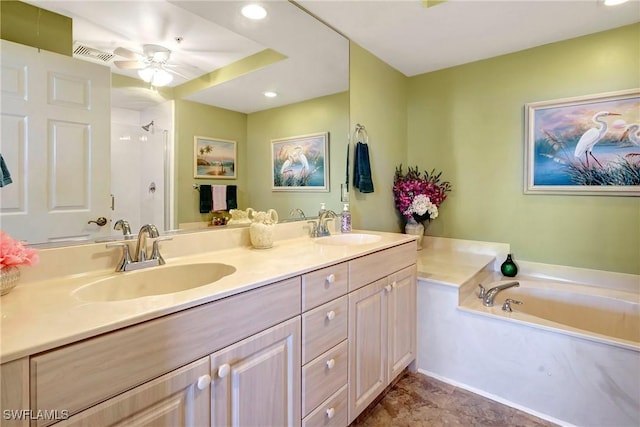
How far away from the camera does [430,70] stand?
2.85 meters

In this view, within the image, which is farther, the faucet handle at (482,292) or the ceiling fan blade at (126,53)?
the faucet handle at (482,292)

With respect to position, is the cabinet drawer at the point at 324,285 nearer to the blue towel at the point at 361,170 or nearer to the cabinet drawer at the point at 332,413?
the cabinet drawer at the point at 332,413

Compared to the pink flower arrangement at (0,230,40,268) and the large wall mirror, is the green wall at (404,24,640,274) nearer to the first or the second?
the large wall mirror

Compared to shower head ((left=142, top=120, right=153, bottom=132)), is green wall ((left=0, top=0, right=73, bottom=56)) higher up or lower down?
higher up

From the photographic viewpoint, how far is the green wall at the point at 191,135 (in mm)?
1412

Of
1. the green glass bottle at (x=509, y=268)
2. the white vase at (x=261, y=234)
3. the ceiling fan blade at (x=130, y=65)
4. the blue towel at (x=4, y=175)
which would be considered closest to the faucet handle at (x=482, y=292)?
the green glass bottle at (x=509, y=268)

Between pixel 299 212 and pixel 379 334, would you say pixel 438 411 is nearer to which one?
pixel 379 334

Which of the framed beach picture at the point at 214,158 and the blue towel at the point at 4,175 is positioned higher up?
the framed beach picture at the point at 214,158

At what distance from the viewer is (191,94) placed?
143cm

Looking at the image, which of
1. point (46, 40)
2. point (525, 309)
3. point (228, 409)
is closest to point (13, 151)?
point (46, 40)

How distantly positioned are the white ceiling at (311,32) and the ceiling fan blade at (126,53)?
0.06 feet

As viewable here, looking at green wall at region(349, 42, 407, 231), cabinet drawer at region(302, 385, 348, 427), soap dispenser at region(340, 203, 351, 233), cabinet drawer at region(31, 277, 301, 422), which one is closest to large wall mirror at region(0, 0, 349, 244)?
soap dispenser at region(340, 203, 351, 233)

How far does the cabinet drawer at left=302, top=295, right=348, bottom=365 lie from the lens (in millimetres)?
1222

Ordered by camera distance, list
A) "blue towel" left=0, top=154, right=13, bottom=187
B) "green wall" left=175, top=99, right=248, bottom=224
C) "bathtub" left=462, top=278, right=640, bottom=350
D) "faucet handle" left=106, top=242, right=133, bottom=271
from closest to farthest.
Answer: "blue towel" left=0, top=154, right=13, bottom=187, "faucet handle" left=106, top=242, right=133, bottom=271, "green wall" left=175, top=99, right=248, bottom=224, "bathtub" left=462, top=278, right=640, bottom=350
